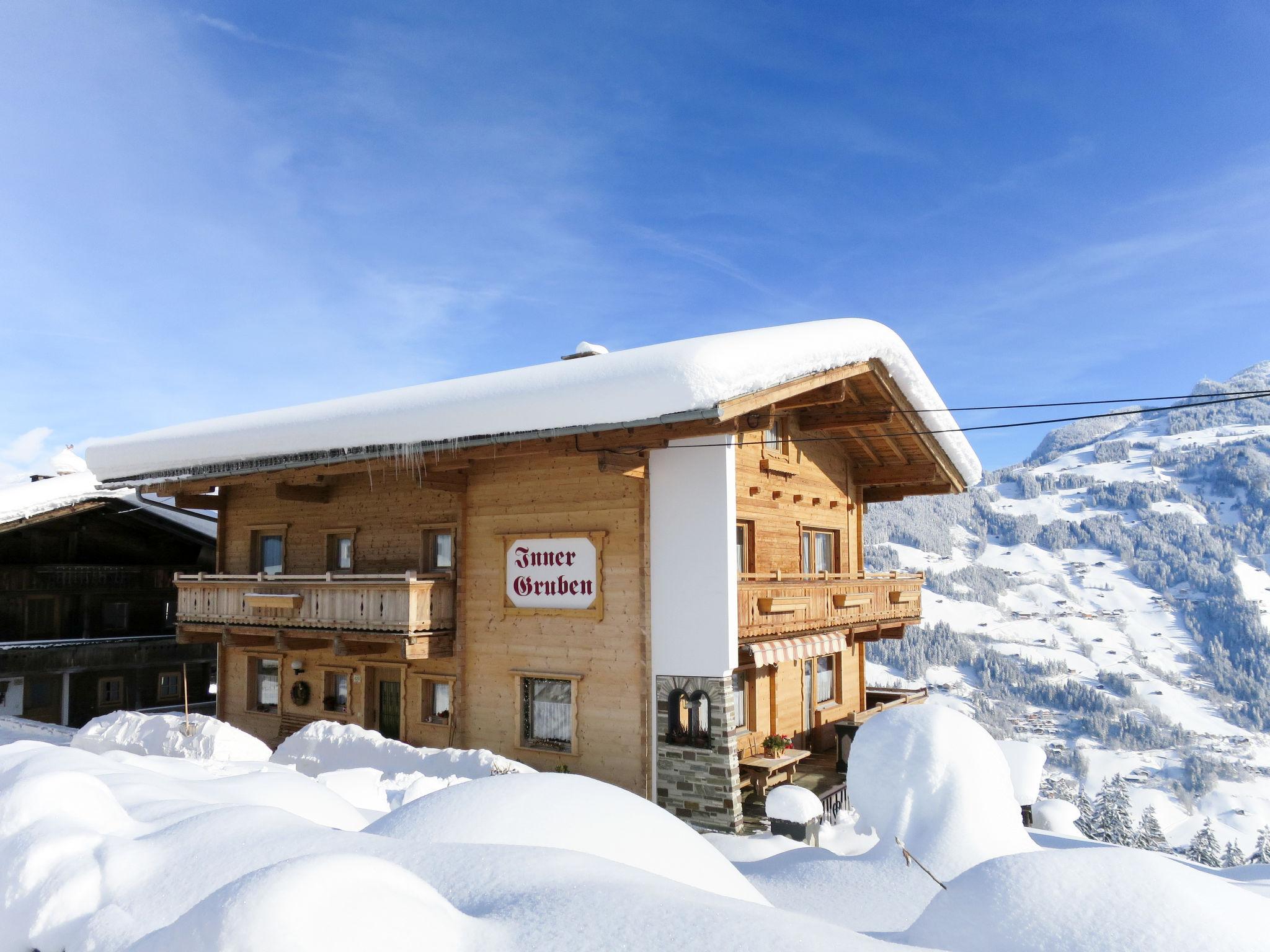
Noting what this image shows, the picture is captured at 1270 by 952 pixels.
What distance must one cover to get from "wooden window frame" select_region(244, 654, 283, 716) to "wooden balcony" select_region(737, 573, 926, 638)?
11.8 m

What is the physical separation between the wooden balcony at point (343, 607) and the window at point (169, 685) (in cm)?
1058

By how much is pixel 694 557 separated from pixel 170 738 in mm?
11888

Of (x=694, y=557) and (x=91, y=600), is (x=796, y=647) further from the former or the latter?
(x=91, y=600)

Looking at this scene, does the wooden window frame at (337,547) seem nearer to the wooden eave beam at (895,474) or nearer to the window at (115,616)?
the window at (115,616)

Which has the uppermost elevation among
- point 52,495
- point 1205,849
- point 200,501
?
point 52,495

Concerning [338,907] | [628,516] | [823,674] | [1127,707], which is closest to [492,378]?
[628,516]

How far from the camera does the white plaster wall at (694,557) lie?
41.7 feet

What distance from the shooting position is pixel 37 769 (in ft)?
17.6

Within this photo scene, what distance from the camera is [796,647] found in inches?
552

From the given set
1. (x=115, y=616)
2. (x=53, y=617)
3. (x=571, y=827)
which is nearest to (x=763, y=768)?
(x=571, y=827)

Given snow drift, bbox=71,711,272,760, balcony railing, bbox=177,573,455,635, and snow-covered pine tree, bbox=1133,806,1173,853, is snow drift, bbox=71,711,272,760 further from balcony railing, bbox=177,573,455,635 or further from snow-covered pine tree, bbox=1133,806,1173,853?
snow-covered pine tree, bbox=1133,806,1173,853

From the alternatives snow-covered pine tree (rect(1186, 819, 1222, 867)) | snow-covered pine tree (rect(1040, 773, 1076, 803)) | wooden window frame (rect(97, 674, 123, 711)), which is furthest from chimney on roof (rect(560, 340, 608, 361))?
snow-covered pine tree (rect(1040, 773, 1076, 803))

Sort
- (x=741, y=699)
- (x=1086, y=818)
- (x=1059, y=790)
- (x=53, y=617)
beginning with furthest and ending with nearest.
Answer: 1. (x=1059, y=790)
2. (x=1086, y=818)
3. (x=53, y=617)
4. (x=741, y=699)

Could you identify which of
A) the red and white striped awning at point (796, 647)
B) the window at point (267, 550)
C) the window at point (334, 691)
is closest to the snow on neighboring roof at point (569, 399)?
the window at point (267, 550)
